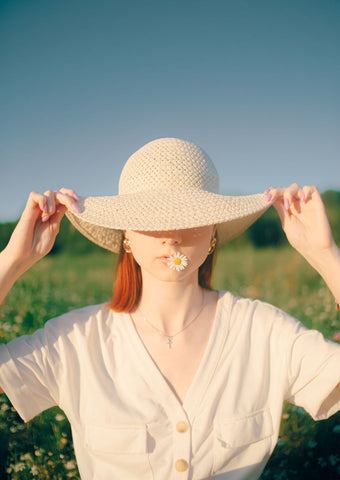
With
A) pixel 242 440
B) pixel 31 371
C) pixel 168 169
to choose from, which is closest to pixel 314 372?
pixel 242 440

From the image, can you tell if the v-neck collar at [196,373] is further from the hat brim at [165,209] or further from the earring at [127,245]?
the hat brim at [165,209]

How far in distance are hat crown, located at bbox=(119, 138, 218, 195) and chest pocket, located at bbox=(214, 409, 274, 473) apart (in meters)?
1.06

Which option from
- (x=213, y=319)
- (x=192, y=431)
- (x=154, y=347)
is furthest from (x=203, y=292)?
(x=192, y=431)

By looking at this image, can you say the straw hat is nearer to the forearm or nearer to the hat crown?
the hat crown

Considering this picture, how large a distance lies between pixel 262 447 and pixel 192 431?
1.23 ft

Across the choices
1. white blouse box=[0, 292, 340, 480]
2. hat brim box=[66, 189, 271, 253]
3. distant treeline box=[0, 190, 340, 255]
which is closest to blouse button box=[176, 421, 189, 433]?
white blouse box=[0, 292, 340, 480]

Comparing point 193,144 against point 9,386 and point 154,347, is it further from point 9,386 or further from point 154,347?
point 9,386

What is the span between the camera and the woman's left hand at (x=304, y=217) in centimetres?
174

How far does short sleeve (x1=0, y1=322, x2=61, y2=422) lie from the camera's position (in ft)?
5.07

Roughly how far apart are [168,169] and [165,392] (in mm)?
986

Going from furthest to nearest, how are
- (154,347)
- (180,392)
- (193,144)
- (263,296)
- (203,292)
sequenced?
(263,296) < (203,292) < (193,144) < (154,347) < (180,392)

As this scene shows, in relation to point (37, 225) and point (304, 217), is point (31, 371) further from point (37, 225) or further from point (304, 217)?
point (304, 217)

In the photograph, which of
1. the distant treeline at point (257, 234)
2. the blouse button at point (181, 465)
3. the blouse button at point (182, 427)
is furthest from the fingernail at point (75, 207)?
the distant treeline at point (257, 234)

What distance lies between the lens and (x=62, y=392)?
1.65m
